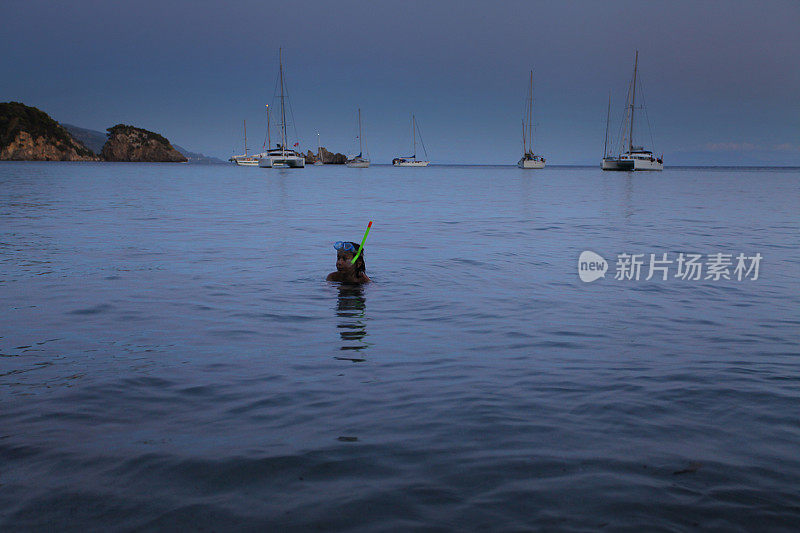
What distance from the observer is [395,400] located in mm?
5254

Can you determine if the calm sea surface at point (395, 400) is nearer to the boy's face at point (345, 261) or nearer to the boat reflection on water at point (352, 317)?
the boat reflection on water at point (352, 317)

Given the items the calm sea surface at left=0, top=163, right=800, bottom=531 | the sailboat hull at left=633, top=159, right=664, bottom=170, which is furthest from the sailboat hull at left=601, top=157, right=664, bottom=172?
the calm sea surface at left=0, top=163, right=800, bottom=531

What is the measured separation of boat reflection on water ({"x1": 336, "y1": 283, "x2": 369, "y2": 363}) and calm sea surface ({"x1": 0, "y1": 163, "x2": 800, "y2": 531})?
Answer: 61 mm

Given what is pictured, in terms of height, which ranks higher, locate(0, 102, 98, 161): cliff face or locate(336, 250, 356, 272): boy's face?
locate(0, 102, 98, 161): cliff face

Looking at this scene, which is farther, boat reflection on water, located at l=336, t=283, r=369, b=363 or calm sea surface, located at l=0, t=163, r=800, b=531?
boat reflection on water, located at l=336, t=283, r=369, b=363

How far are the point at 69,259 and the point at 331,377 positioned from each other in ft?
35.8

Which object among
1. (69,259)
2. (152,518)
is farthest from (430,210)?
(152,518)

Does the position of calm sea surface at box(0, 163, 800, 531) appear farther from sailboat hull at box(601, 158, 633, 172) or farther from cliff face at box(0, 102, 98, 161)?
cliff face at box(0, 102, 98, 161)

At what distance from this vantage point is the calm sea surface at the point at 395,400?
3504 millimetres

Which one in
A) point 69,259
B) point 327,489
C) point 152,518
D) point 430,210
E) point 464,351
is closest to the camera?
point 152,518

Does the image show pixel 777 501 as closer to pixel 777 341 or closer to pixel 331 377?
pixel 331 377

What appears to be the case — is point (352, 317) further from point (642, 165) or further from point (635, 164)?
point (642, 165)

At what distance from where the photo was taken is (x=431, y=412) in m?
4.94

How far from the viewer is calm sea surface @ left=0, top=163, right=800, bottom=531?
11.5 feet
